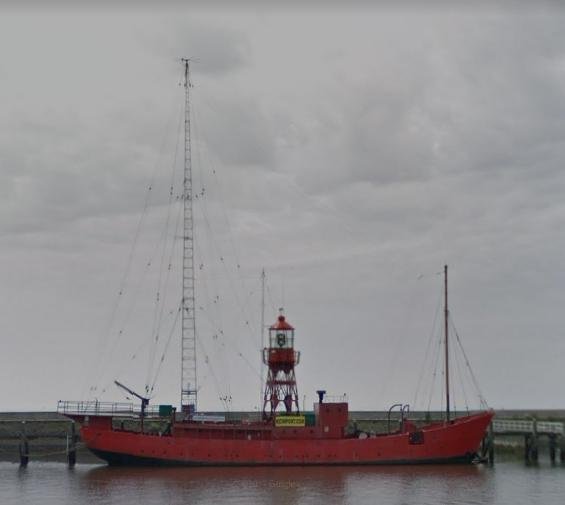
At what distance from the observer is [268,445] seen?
53625 millimetres

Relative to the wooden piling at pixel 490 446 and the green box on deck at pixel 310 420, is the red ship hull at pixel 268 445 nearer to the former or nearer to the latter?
the green box on deck at pixel 310 420

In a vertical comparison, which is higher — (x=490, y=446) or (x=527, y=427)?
(x=527, y=427)

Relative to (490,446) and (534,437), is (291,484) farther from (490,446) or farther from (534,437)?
(534,437)

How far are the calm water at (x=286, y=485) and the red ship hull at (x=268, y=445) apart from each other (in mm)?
1048

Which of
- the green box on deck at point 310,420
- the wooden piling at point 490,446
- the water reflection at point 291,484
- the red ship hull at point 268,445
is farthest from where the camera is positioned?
the wooden piling at point 490,446

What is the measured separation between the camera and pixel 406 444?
54062 mm

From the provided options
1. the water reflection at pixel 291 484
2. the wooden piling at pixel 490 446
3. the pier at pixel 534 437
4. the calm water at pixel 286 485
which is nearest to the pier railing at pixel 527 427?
the pier at pixel 534 437

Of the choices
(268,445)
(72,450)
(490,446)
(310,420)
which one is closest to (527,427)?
(490,446)

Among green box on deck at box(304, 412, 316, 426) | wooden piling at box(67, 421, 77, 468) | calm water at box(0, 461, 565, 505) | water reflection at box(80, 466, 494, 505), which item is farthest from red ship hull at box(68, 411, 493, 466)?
wooden piling at box(67, 421, 77, 468)

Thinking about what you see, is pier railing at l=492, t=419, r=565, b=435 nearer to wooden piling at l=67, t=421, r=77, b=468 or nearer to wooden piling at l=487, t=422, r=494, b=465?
wooden piling at l=487, t=422, r=494, b=465

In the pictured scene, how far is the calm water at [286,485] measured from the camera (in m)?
41.8

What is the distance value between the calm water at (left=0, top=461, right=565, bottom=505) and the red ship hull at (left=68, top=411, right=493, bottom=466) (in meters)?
1.05

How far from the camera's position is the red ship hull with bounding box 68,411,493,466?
53.7 metres

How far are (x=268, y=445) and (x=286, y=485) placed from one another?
780cm
